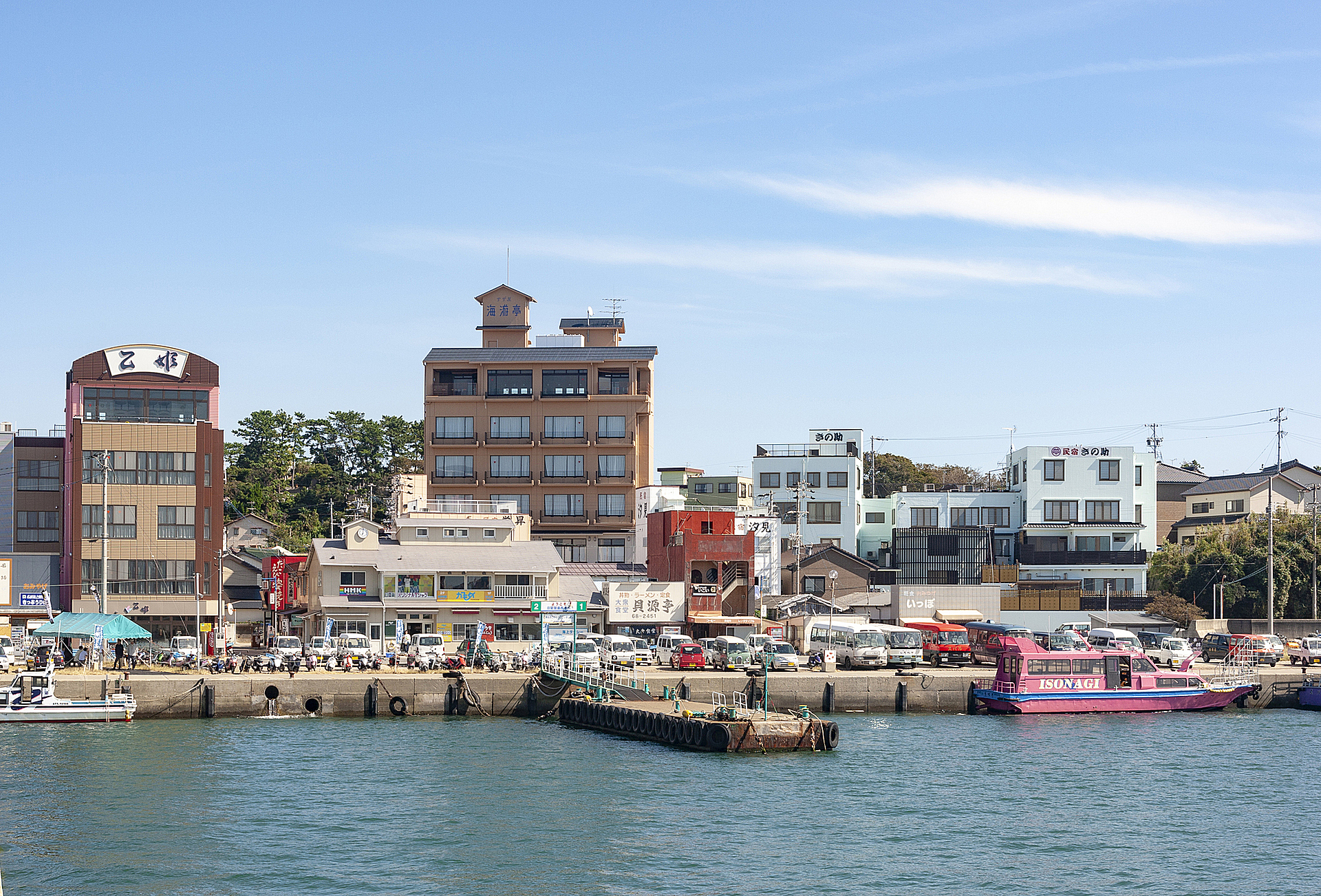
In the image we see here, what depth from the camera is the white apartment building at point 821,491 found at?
11538 cm

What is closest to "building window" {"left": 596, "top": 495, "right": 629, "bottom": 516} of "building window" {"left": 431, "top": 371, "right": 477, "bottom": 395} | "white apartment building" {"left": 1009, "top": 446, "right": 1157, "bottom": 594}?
"building window" {"left": 431, "top": 371, "right": 477, "bottom": 395}

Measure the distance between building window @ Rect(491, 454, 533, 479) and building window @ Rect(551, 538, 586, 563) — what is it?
611 cm

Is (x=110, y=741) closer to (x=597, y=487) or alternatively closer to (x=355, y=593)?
(x=355, y=593)

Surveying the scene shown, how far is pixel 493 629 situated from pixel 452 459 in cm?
3004

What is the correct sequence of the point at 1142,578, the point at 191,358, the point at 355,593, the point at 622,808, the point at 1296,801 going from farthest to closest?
1. the point at 1142,578
2. the point at 191,358
3. the point at 355,593
4. the point at 1296,801
5. the point at 622,808

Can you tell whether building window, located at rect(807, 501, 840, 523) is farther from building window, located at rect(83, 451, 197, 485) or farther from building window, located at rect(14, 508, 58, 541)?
building window, located at rect(14, 508, 58, 541)

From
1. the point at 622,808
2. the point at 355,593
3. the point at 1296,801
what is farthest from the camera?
the point at 355,593

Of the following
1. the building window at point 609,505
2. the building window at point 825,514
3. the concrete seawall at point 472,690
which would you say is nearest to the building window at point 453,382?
the building window at point 609,505

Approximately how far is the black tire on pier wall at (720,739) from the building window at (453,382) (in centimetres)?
6235

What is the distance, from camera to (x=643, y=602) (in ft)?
306

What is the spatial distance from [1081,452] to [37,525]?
77.1 metres

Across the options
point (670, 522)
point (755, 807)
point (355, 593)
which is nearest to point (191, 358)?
point (355, 593)

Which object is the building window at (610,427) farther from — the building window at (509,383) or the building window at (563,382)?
the building window at (509,383)

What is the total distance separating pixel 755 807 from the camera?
4750cm
